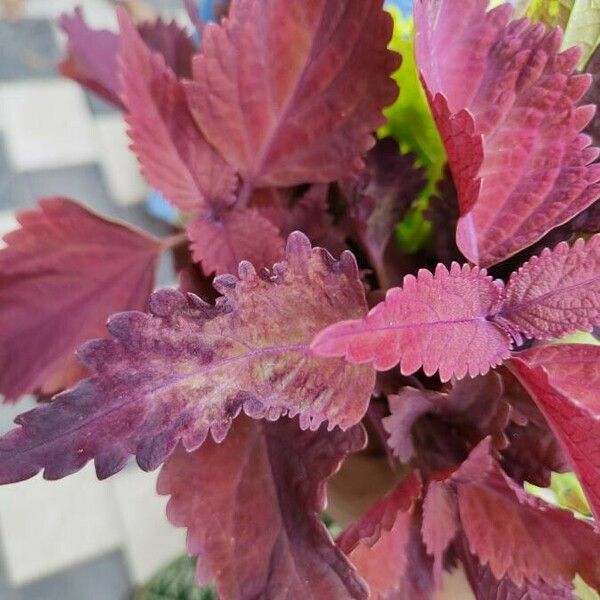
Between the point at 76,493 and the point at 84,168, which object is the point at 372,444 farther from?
the point at 84,168

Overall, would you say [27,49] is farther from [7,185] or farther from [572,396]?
[572,396]

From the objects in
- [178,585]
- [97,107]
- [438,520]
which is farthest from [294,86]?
[97,107]

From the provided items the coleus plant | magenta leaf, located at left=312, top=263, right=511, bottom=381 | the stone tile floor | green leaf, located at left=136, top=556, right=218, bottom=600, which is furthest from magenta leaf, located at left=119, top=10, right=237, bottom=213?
the stone tile floor

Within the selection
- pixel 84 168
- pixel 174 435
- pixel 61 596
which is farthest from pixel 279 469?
pixel 84 168

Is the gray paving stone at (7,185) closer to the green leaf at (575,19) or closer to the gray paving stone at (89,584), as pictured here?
the gray paving stone at (89,584)

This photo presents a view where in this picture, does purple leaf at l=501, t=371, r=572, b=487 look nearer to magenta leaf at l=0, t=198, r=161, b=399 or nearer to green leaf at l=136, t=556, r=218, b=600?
magenta leaf at l=0, t=198, r=161, b=399

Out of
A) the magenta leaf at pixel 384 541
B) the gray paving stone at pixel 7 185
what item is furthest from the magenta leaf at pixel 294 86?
the gray paving stone at pixel 7 185
